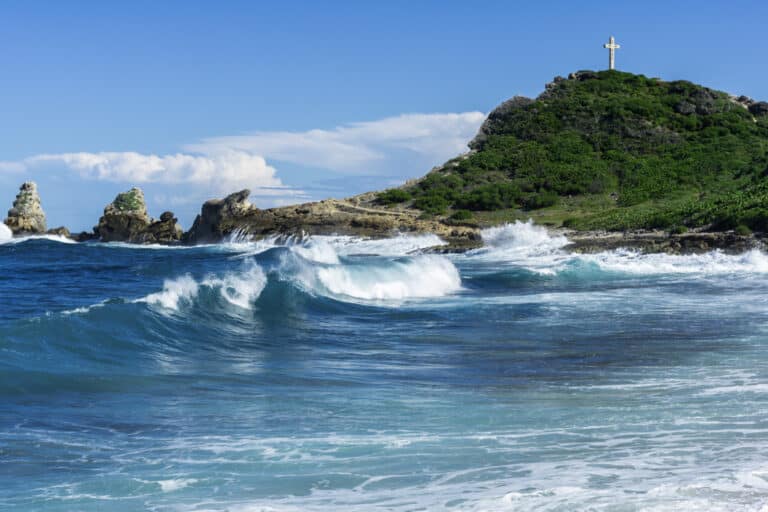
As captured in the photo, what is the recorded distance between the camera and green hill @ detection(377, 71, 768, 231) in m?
56.6

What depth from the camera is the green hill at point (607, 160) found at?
5662cm

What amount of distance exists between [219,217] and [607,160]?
90.4 ft

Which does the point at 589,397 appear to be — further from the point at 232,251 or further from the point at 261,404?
the point at 232,251

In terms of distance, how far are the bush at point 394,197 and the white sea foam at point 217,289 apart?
40652 mm

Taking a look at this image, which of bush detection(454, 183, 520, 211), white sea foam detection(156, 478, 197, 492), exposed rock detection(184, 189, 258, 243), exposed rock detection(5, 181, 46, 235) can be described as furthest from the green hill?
white sea foam detection(156, 478, 197, 492)

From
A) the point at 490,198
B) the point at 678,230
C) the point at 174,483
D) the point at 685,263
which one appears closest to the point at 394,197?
the point at 490,198

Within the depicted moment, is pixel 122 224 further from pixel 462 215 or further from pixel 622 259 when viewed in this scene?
pixel 622 259

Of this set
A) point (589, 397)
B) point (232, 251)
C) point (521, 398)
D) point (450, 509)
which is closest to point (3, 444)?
point (450, 509)

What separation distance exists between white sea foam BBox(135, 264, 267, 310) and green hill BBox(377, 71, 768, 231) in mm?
24553

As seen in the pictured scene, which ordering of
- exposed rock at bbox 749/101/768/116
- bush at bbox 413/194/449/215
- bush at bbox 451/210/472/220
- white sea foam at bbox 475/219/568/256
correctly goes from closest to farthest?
white sea foam at bbox 475/219/568/256 → bush at bbox 451/210/472/220 → bush at bbox 413/194/449/215 → exposed rock at bbox 749/101/768/116

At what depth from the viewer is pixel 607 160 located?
70312 millimetres

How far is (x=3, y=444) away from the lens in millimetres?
8938

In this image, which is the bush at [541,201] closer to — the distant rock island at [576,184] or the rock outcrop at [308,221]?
the distant rock island at [576,184]

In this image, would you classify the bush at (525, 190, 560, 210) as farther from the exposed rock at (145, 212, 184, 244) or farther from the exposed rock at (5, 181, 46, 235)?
the exposed rock at (5, 181, 46, 235)
